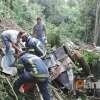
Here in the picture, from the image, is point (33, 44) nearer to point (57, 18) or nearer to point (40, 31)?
point (40, 31)

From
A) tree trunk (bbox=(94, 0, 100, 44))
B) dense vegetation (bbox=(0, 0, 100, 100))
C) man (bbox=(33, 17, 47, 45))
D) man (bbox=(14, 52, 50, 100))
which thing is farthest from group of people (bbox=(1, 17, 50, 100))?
tree trunk (bbox=(94, 0, 100, 44))

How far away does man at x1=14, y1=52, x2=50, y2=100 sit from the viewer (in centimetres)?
918

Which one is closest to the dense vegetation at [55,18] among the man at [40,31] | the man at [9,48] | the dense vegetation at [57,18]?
the dense vegetation at [57,18]

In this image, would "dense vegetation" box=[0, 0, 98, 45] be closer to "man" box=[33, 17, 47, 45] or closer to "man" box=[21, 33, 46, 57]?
"man" box=[33, 17, 47, 45]

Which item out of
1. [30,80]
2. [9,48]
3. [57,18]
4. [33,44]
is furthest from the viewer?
[57,18]

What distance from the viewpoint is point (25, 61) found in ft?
30.4

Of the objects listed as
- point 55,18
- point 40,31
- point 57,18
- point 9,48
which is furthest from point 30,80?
point 55,18

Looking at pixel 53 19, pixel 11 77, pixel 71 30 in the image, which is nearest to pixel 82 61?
pixel 11 77

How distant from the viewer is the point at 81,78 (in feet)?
40.6

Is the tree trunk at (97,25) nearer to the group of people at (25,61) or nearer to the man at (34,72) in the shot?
the group of people at (25,61)

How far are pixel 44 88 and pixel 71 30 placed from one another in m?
25.5

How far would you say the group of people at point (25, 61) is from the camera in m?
9.22

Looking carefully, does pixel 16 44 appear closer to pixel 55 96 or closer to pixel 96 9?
pixel 55 96

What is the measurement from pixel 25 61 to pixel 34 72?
1.12 feet
